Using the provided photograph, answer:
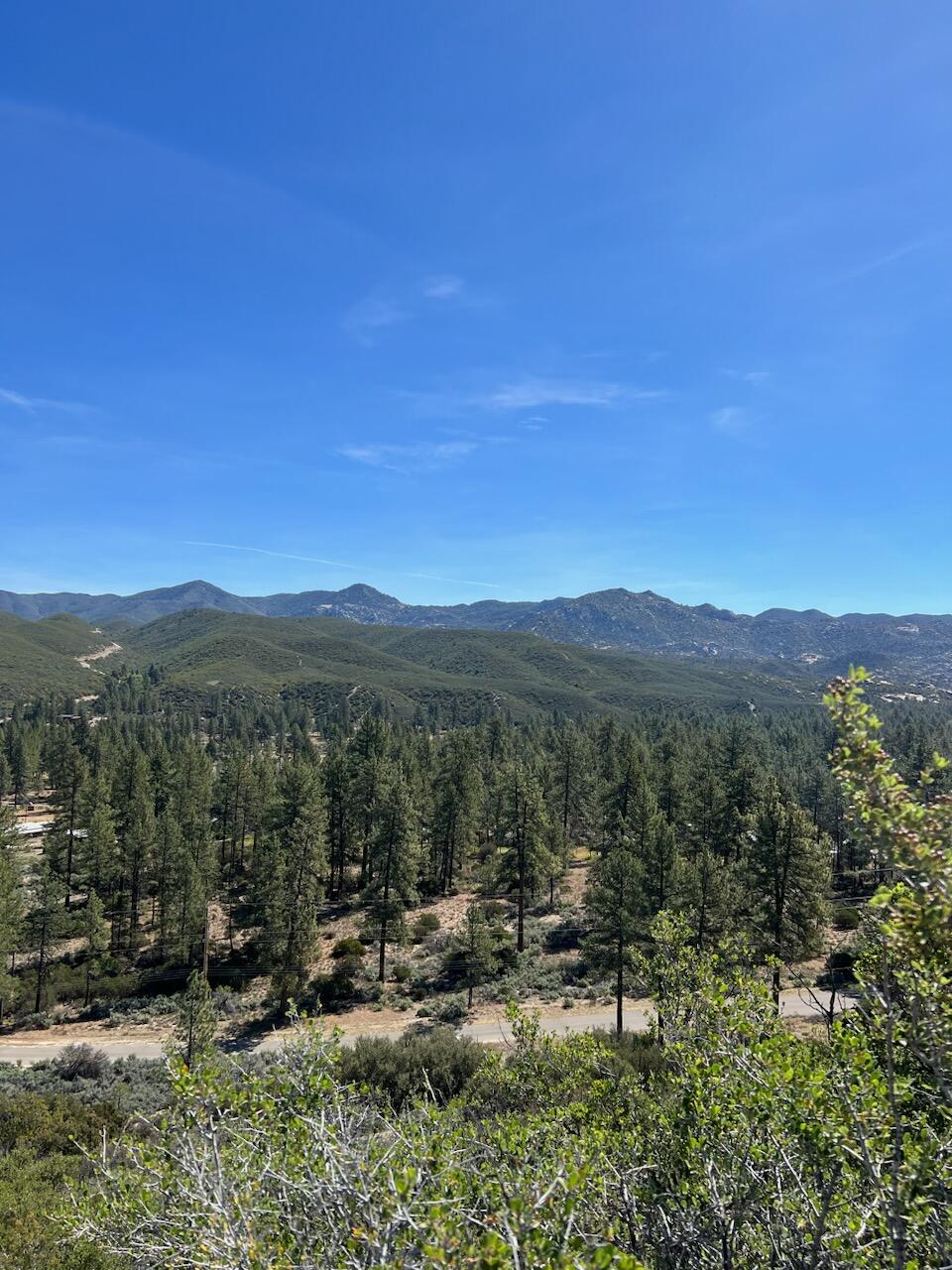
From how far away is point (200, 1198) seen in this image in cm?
529

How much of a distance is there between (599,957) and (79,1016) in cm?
2845

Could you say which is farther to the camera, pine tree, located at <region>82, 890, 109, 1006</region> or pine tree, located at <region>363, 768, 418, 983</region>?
pine tree, located at <region>82, 890, 109, 1006</region>

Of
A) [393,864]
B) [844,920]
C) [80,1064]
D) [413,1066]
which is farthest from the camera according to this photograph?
[844,920]

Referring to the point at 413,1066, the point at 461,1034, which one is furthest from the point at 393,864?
the point at 413,1066

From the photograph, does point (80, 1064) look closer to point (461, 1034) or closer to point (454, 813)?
point (461, 1034)

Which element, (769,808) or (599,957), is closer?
(599,957)

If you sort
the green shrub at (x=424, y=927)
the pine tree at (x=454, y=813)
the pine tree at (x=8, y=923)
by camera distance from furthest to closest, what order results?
the pine tree at (x=454, y=813) → the green shrub at (x=424, y=927) → the pine tree at (x=8, y=923)

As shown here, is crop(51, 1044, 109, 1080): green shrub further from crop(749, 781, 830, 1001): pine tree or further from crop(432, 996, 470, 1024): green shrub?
crop(749, 781, 830, 1001): pine tree

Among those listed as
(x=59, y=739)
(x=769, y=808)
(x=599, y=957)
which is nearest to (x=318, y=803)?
(x=599, y=957)

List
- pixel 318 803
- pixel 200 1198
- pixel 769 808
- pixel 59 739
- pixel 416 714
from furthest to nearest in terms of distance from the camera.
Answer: pixel 416 714
pixel 59 739
pixel 318 803
pixel 769 808
pixel 200 1198

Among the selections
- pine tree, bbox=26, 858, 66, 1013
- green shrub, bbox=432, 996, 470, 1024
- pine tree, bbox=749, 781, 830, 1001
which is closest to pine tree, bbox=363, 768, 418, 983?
green shrub, bbox=432, 996, 470, 1024

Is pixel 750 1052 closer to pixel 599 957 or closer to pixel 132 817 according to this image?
pixel 599 957

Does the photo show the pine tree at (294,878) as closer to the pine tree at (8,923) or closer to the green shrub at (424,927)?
the green shrub at (424,927)

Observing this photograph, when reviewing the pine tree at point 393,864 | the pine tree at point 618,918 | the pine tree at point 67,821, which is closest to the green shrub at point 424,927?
the pine tree at point 393,864
